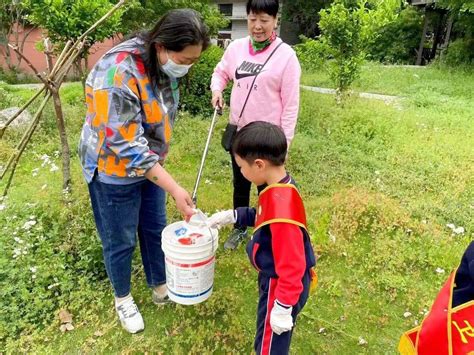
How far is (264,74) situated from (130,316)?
1.81 meters

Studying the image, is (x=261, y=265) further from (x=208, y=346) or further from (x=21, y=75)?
(x=21, y=75)

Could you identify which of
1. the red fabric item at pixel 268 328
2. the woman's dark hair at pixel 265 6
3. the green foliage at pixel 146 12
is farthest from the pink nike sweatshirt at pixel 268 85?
the green foliage at pixel 146 12

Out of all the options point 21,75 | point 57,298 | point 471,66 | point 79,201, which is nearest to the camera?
point 57,298

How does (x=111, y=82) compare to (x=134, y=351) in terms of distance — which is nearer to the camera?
(x=111, y=82)

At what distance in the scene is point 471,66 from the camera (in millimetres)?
12836

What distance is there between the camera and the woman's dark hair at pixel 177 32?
5.52 ft

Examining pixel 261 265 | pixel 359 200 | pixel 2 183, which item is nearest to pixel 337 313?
pixel 261 265

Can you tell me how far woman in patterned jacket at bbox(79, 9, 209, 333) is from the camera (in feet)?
5.68

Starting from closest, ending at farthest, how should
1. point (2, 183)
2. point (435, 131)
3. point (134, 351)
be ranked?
point (134, 351)
point (2, 183)
point (435, 131)

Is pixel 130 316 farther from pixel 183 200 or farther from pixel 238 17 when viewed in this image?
pixel 238 17

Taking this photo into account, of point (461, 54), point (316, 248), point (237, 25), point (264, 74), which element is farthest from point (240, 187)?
point (237, 25)

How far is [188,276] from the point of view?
6.54 feet

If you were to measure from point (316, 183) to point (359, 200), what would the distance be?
75cm

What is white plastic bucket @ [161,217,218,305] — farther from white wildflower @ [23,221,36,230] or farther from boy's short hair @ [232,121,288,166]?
white wildflower @ [23,221,36,230]
